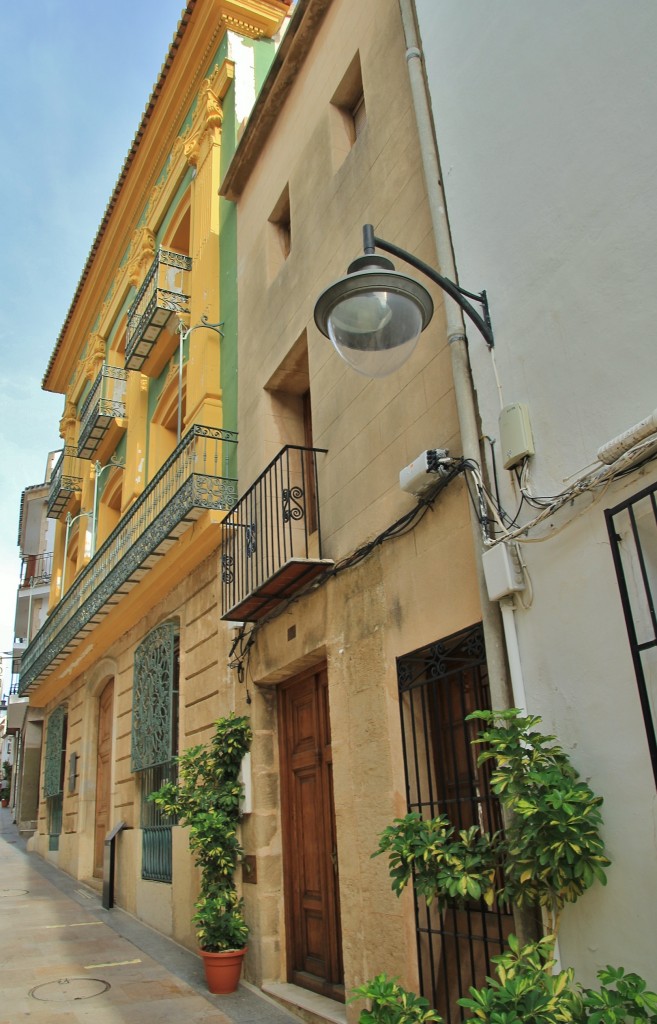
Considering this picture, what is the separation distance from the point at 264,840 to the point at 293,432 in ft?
12.8

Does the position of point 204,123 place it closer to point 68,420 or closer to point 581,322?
point 581,322

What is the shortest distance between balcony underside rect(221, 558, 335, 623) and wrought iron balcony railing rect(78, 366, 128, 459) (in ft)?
26.2

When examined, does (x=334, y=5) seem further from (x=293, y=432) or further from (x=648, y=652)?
(x=648, y=652)

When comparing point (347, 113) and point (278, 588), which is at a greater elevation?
point (347, 113)

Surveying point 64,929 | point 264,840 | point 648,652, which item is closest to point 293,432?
point 264,840

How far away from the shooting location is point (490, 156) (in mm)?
4543

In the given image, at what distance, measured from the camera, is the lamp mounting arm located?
4.00m

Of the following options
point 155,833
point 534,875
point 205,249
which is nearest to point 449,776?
point 534,875

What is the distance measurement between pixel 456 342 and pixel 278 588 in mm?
2852

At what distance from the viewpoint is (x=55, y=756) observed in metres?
17.6

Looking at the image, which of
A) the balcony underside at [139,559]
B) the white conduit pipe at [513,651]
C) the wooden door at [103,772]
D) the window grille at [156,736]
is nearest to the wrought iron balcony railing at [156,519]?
the balcony underside at [139,559]

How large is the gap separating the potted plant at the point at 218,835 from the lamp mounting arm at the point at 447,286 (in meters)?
4.70

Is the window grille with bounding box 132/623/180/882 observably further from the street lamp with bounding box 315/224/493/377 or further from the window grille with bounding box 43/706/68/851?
the street lamp with bounding box 315/224/493/377

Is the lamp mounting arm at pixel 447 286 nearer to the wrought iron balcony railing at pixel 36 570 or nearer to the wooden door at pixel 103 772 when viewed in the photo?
the wooden door at pixel 103 772
